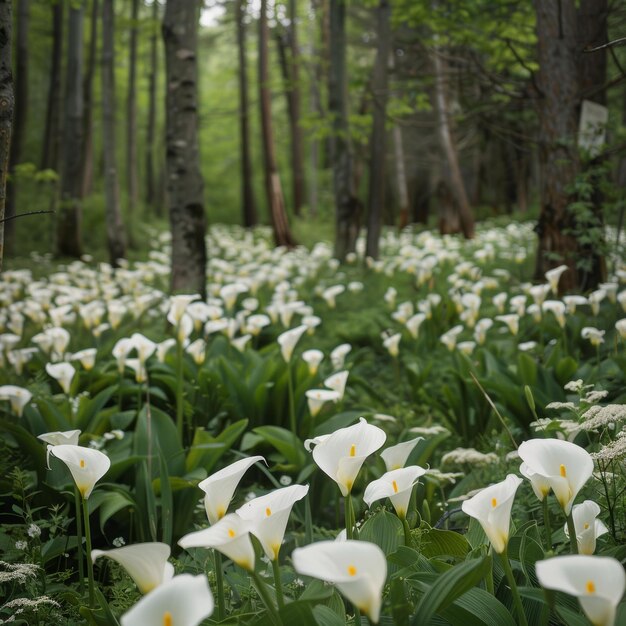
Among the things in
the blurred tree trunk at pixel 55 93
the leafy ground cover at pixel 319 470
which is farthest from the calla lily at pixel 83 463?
the blurred tree trunk at pixel 55 93

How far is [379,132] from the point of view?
870 cm

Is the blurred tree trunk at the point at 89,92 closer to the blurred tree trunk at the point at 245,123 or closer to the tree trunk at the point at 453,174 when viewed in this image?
the blurred tree trunk at the point at 245,123

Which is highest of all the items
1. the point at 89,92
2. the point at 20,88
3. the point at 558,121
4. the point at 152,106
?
the point at 152,106

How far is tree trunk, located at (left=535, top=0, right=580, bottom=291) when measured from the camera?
208 inches

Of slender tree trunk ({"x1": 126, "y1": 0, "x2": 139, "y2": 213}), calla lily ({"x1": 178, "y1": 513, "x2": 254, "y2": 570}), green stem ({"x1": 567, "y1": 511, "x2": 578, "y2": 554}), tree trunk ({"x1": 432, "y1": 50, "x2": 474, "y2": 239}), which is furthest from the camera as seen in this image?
slender tree trunk ({"x1": 126, "y1": 0, "x2": 139, "y2": 213})

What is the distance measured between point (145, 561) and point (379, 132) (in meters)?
8.18

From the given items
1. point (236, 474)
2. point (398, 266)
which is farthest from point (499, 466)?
point (398, 266)

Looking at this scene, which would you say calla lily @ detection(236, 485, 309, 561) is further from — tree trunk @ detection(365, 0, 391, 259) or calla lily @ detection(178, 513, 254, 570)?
tree trunk @ detection(365, 0, 391, 259)

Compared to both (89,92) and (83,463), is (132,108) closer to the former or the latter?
Result: (89,92)

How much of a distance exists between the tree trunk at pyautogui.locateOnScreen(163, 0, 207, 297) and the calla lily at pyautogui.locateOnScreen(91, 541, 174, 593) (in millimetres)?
4590

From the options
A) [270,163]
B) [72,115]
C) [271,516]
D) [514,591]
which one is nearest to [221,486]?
[271,516]

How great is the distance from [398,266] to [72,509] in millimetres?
6370

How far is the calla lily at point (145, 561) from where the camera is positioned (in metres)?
1.18

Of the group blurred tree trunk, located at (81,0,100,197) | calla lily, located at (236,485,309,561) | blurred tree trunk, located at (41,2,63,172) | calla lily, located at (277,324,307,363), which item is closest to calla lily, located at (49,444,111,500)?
calla lily, located at (236,485,309,561)
